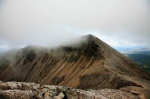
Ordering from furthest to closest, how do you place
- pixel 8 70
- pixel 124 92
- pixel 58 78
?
1. pixel 8 70
2. pixel 58 78
3. pixel 124 92

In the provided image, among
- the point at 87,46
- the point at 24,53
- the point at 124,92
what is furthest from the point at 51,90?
the point at 24,53

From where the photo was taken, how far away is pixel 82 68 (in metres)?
93.5

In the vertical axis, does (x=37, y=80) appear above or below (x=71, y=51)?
below

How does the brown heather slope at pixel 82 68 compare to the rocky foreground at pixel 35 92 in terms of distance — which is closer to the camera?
the rocky foreground at pixel 35 92

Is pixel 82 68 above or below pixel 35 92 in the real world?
above

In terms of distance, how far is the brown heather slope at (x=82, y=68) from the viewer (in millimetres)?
65438

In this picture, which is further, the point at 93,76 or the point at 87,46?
the point at 87,46

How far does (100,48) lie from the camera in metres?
99.6

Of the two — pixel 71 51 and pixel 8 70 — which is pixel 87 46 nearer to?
pixel 71 51

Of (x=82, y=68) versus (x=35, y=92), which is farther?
(x=82, y=68)

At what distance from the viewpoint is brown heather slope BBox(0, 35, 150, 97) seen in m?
65.4

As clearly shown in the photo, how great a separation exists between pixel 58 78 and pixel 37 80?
81.3 ft

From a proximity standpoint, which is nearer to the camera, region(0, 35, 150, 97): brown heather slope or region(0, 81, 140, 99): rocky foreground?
region(0, 81, 140, 99): rocky foreground

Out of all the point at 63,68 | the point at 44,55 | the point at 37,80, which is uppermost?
the point at 44,55
